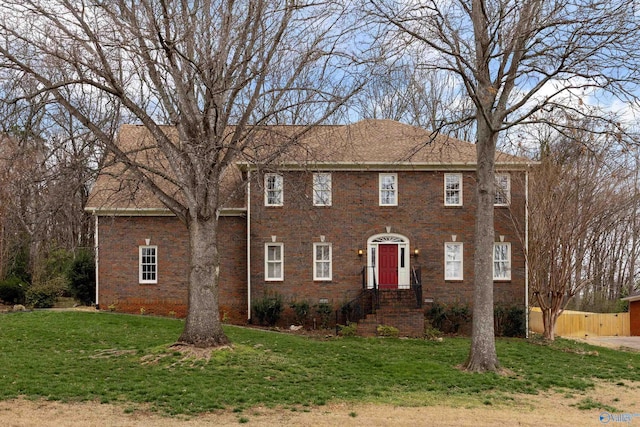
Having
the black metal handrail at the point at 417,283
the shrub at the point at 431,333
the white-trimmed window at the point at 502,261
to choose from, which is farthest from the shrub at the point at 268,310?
the white-trimmed window at the point at 502,261

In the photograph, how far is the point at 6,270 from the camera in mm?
30234

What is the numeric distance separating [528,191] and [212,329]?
14088 millimetres

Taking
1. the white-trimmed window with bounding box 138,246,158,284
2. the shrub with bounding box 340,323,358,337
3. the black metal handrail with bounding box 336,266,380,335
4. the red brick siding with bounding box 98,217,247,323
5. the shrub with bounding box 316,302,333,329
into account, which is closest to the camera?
the shrub with bounding box 340,323,358,337

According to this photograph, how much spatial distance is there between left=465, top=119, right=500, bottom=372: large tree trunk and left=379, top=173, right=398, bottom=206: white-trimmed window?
8.83 metres

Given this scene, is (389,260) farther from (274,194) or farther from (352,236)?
(274,194)

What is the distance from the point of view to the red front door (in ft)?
85.0

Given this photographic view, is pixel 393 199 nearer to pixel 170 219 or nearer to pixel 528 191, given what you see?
pixel 528 191

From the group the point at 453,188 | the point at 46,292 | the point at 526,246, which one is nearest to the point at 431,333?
the point at 526,246

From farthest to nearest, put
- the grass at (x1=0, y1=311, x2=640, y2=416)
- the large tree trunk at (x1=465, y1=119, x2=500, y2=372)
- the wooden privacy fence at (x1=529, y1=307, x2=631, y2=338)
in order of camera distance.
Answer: the wooden privacy fence at (x1=529, y1=307, x2=631, y2=338), the large tree trunk at (x1=465, y1=119, x2=500, y2=372), the grass at (x1=0, y1=311, x2=640, y2=416)

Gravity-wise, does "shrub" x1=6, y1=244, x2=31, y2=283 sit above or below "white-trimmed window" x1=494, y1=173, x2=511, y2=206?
below

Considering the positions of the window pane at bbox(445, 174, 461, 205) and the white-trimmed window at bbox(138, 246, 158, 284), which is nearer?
the window pane at bbox(445, 174, 461, 205)

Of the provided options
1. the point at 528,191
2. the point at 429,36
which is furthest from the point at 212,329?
the point at 528,191

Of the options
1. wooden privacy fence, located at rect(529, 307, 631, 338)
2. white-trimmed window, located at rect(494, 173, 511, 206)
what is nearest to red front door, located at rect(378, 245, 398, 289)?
white-trimmed window, located at rect(494, 173, 511, 206)

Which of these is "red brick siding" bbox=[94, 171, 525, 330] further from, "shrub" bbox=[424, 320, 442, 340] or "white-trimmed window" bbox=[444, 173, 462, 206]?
"shrub" bbox=[424, 320, 442, 340]
